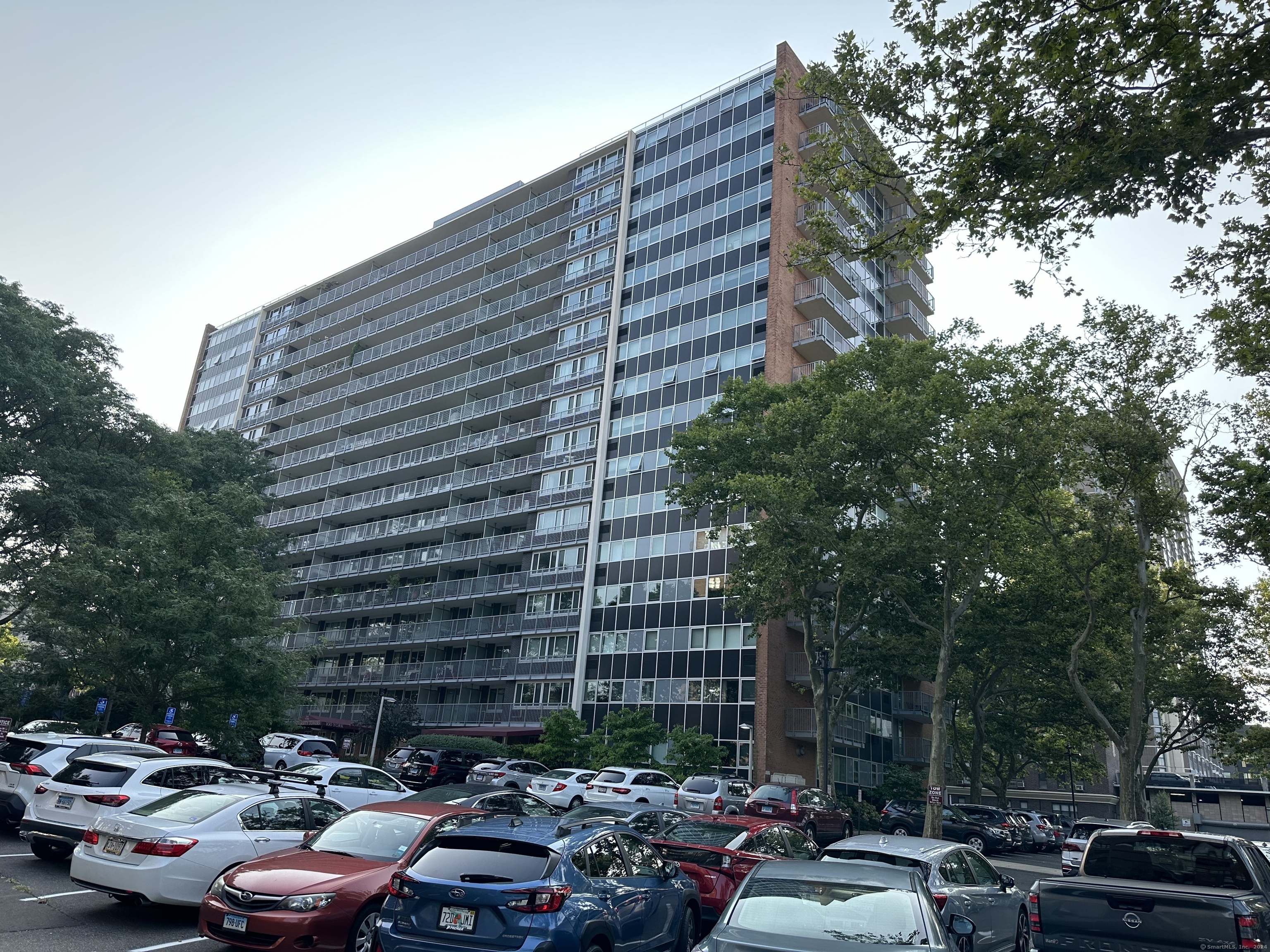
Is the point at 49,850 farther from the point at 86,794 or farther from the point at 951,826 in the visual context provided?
the point at 951,826

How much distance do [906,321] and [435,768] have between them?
138 ft

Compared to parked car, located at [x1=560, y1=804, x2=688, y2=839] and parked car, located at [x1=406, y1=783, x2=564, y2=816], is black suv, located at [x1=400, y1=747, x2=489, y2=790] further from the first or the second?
parked car, located at [x1=560, y1=804, x2=688, y2=839]

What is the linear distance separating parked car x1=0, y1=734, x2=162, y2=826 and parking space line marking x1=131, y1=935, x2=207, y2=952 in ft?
16.8

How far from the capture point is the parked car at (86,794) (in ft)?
37.4

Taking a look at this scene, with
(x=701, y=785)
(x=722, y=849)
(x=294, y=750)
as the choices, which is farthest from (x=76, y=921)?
(x=294, y=750)

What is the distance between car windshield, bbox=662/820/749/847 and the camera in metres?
11.4

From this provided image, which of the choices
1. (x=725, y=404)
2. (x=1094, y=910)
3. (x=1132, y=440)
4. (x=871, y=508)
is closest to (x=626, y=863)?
(x=1094, y=910)

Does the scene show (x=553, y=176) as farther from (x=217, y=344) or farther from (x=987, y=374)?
(x=217, y=344)

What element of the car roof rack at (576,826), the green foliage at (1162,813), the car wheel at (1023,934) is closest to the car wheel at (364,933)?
the car roof rack at (576,826)

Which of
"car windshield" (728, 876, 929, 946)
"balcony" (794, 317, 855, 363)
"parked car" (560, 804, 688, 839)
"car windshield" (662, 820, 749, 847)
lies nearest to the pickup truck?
"car windshield" (728, 876, 929, 946)

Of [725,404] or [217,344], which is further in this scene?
[217,344]

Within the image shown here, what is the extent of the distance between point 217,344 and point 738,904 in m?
96.9

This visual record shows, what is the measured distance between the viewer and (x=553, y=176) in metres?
62.2

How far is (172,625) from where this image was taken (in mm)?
23953
